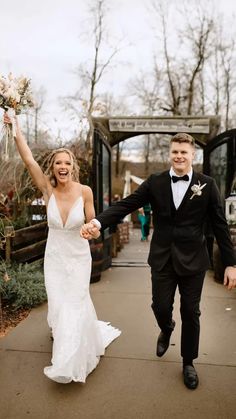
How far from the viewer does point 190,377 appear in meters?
3.04

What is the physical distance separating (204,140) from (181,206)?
19.3 feet

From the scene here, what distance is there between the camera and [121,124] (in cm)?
851

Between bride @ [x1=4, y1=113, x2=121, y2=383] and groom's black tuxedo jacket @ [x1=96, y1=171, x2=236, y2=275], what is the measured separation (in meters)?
0.56

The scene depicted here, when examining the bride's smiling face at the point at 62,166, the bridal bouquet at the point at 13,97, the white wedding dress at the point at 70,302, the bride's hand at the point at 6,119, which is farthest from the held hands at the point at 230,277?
the bride's hand at the point at 6,119

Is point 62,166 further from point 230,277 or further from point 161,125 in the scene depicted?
point 161,125

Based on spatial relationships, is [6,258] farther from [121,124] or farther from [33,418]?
[121,124]

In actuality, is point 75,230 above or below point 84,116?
below

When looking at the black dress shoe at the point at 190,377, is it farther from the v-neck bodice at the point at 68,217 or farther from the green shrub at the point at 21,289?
the green shrub at the point at 21,289

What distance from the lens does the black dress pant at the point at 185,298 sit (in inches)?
121

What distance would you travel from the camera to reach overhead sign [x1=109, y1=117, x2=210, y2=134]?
328 inches

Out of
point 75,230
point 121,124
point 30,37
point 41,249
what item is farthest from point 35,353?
point 30,37

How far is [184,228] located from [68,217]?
1.05m

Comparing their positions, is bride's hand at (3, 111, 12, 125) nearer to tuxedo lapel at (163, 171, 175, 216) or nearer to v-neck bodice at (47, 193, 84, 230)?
v-neck bodice at (47, 193, 84, 230)

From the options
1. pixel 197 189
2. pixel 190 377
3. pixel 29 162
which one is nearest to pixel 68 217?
pixel 29 162
